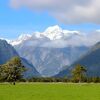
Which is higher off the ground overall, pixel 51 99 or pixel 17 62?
pixel 17 62

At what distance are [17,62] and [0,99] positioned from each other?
462 feet

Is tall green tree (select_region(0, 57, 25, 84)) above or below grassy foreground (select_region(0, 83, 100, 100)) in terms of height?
above

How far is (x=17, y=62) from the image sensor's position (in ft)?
643

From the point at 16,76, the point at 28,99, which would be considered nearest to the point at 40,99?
the point at 28,99

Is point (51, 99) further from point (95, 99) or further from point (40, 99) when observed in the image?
point (95, 99)

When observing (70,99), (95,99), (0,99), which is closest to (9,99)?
(0,99)

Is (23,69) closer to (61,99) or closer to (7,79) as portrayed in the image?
(7,79)

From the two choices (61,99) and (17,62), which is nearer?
(61,99)

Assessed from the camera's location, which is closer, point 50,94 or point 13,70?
point 50,94

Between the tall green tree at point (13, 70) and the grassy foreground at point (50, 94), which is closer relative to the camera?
the grassy foreground at point (50, 94)

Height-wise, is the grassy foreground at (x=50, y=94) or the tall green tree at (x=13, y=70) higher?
the tall green tree at (x=13, y=70)

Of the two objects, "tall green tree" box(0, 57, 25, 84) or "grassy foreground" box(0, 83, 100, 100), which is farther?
"tall green tree" box(0, 57, 25, 84)

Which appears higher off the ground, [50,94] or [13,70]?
[13,70]

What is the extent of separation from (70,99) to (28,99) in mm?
A: 6867
